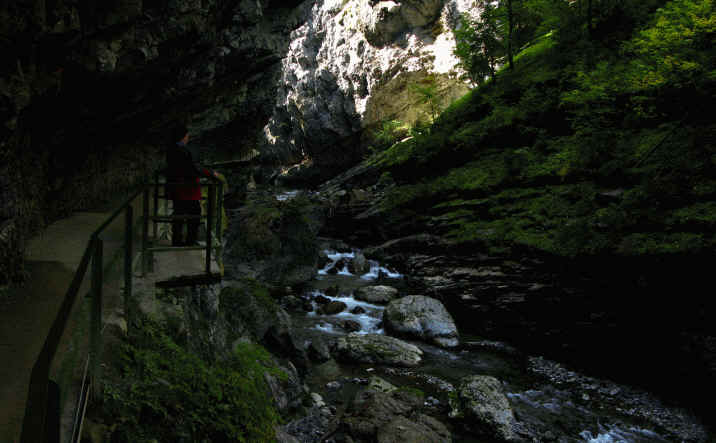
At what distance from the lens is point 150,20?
296 inches

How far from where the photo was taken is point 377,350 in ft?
32.9

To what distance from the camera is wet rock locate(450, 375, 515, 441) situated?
7195 millimetres

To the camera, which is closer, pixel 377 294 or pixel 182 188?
pixel 182 188

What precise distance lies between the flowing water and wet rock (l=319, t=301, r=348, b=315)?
73 cm

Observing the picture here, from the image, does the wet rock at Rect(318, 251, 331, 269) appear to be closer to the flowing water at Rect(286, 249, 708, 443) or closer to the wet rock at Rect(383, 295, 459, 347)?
the flowing water at Rect(286, 249, 708, 443)

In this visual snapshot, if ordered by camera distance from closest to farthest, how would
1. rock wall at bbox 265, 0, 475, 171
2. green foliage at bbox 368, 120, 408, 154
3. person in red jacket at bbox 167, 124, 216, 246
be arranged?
person in red jacket at bbox 167, 124, 216, 246, green foliage at bbox 368, 120, 408, 154, rock wall at bbox 265, 0, 475, 171

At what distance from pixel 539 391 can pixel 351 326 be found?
5453mm

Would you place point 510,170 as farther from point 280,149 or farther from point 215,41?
point 280,149

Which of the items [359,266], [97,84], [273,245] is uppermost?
[97,84]

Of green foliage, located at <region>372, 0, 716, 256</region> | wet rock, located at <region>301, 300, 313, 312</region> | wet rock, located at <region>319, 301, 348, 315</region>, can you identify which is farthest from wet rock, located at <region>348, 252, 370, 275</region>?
wet rock, located at <region>301, 300, 313, 312</region>

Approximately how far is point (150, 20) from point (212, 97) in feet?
19.7

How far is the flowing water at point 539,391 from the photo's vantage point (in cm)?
750

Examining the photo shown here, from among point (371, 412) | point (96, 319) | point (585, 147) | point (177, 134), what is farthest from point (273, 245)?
point (96, 319)

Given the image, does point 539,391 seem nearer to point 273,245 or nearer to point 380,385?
point 380,385
